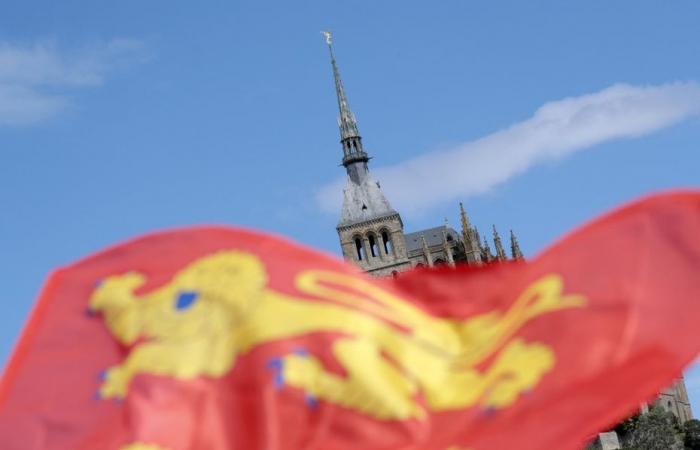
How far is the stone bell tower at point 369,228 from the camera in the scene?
131 metres

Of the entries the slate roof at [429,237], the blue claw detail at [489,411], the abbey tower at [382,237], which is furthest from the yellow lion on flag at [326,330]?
the slate roof at [429,237]

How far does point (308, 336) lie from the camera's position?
897 centimetres

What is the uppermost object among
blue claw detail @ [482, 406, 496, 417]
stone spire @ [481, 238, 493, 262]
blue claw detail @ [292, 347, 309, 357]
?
stone spire @ [481, 238, 493, 262]

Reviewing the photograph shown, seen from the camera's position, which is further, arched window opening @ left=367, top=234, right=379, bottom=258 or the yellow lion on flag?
arched window opening @ left=367, top=234, right=379, bottom=258

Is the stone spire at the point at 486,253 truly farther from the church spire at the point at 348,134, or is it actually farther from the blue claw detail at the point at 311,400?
the blue claw detail at the point at 311,400

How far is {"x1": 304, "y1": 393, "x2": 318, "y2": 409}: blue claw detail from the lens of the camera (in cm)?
880

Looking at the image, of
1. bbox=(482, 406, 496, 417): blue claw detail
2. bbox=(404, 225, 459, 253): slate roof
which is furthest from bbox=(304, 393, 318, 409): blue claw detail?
bbox=(404, 225, 459, 253): slate roof

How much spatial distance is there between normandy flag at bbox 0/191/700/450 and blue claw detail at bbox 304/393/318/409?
12 mm

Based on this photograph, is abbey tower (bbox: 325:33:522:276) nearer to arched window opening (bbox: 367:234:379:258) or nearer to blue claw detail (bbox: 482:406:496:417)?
arched window opening (bbox: 367:234:379:258)

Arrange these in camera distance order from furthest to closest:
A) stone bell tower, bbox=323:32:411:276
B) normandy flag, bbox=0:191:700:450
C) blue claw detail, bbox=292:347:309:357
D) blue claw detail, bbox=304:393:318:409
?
1. stone bell tower, bbox=323:32:411:276
2. blue claw detail, bbox=292:347:309:357
3. blue claw detail, bbox=304:393:318:409
4. normandy flag, bbox=0:191:700:450

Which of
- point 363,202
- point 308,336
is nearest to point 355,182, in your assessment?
point 363,202

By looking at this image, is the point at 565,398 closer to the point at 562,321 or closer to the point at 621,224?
the point at 562,321

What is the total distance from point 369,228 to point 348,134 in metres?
11.6

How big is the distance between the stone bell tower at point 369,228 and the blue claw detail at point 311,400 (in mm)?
120016
